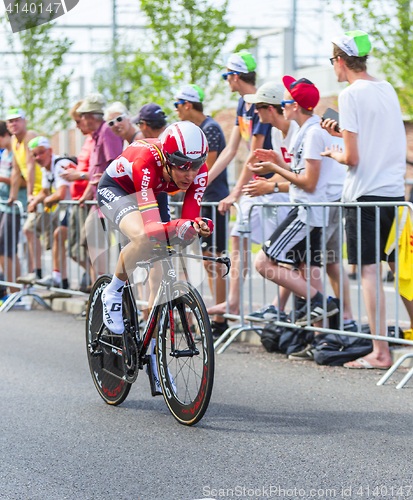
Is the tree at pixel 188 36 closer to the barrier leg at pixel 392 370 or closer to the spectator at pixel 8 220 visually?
the spectator at pixel 8 220

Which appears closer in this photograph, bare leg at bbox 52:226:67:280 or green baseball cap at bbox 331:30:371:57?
green baseball cap at bbox 331:30:371:57

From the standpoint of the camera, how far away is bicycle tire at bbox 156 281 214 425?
165 inches

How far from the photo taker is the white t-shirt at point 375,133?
5.64m

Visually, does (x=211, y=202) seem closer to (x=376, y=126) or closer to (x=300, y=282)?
(x=300, y=282)

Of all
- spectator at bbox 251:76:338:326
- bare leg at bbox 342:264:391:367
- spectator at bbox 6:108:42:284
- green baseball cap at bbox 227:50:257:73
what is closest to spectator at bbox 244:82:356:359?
spectator at bbox 251:76:338:326

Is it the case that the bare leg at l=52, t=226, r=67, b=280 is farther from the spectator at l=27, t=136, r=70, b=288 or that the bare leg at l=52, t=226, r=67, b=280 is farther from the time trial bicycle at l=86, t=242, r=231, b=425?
the time trial bicycle at l=86, t=242, r=231, b=425

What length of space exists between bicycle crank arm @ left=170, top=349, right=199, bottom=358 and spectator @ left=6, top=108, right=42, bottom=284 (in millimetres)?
5550

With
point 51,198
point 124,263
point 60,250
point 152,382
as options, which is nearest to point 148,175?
point 124,263

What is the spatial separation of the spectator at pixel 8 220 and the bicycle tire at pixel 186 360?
5855mm

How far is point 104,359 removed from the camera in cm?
498

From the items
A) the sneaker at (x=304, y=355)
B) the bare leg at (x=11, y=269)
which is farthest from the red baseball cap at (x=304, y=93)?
the bare leg at (x=11, y=269)

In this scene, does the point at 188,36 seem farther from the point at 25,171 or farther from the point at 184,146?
the point at 184,146

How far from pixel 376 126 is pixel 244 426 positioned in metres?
2.65

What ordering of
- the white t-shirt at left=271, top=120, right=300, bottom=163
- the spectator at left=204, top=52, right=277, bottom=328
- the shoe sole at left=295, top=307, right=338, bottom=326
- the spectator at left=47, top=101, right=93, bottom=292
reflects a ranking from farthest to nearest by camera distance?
the spectator at left=47, top=101, right=93, bottom=292, the spectator at left=204, top=52, right=277, bottom=328, the white t-shirt at left=271, top=120, right=300, bottom=163, the shoe sole at left=295, top=307, right=338, bottom=326
